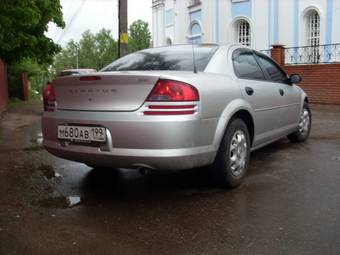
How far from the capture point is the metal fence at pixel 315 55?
17.1 metres

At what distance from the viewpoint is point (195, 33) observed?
2492cm

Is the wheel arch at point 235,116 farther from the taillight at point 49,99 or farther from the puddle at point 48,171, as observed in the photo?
the puddle at point 48,171

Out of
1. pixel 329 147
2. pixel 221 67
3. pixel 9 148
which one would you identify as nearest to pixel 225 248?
pixel 221 67

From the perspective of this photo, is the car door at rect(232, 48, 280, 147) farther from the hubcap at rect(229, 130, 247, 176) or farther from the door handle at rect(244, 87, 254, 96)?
the hubcap at rect(229, 130, 247, 176)

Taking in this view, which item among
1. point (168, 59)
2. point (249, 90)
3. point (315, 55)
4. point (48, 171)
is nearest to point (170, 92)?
point (168, 59)

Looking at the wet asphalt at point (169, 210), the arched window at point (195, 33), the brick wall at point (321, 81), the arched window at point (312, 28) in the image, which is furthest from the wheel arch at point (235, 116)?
the arched window at point (195, 33)

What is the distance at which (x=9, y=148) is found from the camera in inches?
294

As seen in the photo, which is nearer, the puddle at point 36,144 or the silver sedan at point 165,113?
the silver sedan at point 165,113

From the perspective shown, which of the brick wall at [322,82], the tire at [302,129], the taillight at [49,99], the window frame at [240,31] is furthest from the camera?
the window frame at [240,31]

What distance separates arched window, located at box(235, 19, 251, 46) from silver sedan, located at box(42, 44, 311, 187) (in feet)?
57.8

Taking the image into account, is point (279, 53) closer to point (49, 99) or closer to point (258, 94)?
point (258, 94)

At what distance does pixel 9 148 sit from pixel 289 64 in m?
12.4

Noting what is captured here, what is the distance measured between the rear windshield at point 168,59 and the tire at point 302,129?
2633 millimetres

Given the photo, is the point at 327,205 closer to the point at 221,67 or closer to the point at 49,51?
the point at 221,67
